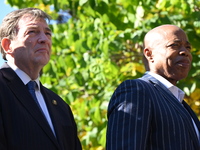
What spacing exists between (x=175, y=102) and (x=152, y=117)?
0.23 m

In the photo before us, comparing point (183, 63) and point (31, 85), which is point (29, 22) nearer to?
point (31, 85)

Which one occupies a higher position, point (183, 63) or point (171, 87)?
point (183, 63)

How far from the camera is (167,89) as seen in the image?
3732 mm

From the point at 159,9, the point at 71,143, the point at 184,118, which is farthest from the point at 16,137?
the point at 159,9

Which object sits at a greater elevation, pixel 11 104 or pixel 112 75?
pixel 11 104

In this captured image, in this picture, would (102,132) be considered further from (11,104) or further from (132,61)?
(11,104)

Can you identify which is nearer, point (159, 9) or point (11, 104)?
point (11, 104)

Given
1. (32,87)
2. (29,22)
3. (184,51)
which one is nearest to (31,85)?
(32,87)

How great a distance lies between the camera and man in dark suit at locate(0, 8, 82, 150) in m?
3.38

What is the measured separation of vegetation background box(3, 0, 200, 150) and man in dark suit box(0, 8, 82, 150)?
224 centimetres

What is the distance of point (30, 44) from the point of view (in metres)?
3.76

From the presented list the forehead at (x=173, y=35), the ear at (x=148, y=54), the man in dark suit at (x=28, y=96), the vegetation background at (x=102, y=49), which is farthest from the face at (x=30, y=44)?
the vegetation background at (x=102, y=49)

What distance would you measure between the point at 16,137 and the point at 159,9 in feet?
11.1

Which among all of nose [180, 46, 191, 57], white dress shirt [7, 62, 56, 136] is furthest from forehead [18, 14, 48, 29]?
nose [180, 46, 191, 57]
